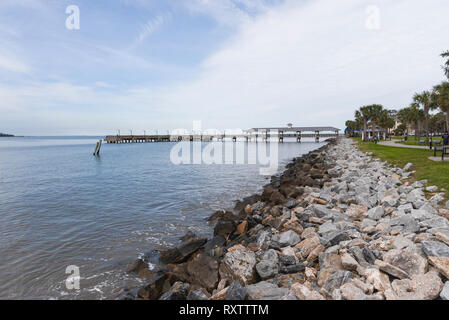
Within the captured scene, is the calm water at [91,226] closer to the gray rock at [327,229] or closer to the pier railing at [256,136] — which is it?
the gray rock at [327,229]

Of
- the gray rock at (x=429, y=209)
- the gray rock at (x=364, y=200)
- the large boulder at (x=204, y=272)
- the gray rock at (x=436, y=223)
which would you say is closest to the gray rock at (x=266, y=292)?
the large boulder at (x=204, y=272)

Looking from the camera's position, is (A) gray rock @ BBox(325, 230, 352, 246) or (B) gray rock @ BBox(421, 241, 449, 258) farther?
(A) gray rock @ BBox(325, 230, 352, 246)

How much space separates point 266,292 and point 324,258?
1.51m

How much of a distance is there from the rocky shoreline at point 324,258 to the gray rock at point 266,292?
2 centimetres

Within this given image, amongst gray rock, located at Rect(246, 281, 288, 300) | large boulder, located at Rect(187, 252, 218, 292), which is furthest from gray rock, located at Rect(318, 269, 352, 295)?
large boulder, located at Rect(187, 252, 218, 292)

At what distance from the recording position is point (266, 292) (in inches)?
169

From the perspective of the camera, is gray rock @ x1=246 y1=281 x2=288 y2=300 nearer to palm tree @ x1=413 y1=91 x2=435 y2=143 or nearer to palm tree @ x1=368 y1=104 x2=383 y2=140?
palm tree @ x1=413 y1=91 x2=435 y2=143

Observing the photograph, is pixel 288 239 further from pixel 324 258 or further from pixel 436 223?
pixel 436 223

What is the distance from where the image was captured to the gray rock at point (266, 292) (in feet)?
13.7

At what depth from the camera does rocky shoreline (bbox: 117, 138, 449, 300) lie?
390cm

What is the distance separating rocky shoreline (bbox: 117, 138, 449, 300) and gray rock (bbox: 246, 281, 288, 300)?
0.06 feet

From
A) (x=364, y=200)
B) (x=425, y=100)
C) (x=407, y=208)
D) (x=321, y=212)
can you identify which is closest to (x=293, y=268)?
(x=321, y=212)
